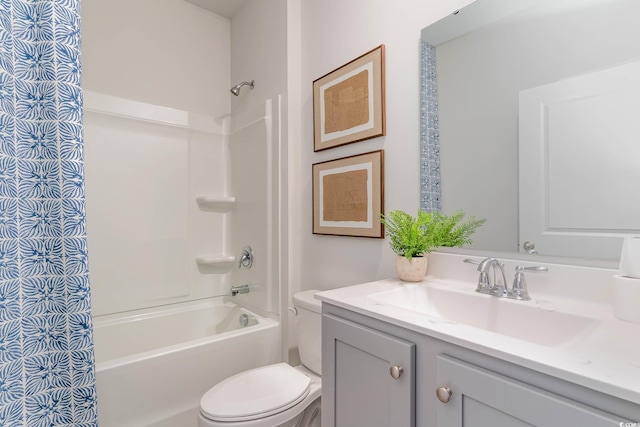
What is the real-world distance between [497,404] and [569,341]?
29 centimetres

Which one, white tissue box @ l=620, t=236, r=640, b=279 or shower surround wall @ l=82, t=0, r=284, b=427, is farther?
shower surround wall @ l=82, t=0, r=284, b=427

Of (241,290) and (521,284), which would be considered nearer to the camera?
(521,284)

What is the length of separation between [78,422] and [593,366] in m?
1.60

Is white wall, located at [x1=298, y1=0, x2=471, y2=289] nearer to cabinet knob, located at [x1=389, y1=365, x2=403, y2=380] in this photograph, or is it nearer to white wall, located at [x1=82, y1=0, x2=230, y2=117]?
cabinet knob, located at [x1=389, y1=365, x2=403, y2=380]

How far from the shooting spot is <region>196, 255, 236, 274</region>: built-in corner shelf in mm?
2383

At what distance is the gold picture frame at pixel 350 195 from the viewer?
1471 millimetres

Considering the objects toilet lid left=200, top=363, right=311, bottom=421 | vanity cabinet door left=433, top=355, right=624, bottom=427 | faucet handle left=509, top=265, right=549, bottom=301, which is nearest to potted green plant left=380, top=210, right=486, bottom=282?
faucet handle left=509, top=265, right=549, bottom=301

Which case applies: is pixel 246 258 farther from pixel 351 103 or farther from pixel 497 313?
pixel 497 313

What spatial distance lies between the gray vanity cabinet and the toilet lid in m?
0.28

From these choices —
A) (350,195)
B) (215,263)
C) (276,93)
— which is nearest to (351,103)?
(350,195)

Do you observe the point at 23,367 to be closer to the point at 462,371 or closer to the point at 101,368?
the point at 101,368

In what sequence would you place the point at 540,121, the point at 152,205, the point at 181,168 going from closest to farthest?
the point at 540,121 < the point at 152,205 < the point at 181,168

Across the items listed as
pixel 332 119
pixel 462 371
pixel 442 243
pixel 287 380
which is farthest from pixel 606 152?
pixel 287 380

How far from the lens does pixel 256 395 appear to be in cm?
128
